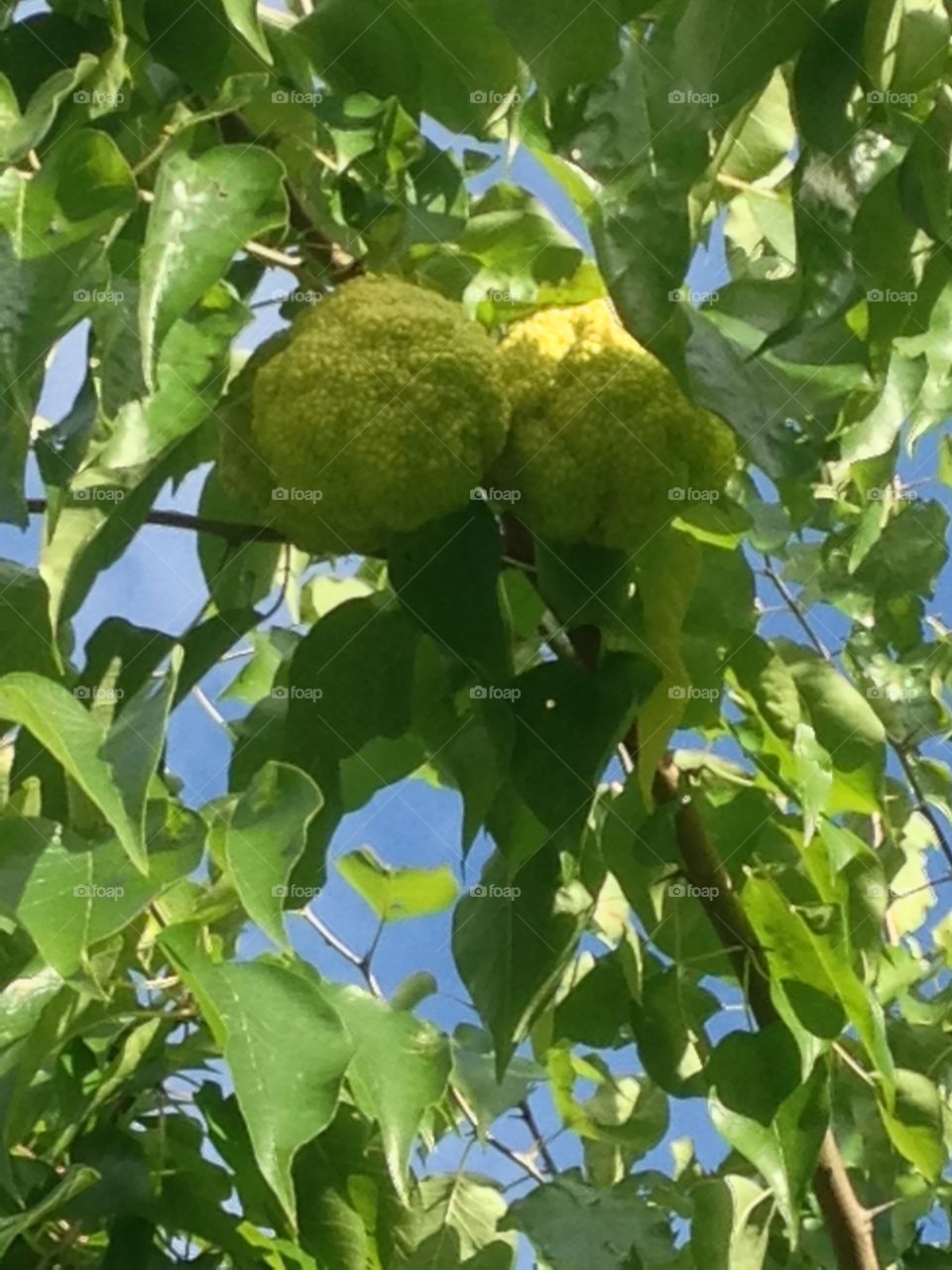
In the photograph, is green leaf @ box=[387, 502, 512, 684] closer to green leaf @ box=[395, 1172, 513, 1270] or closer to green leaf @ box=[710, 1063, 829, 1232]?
green leaf @ box=[710, 1063, 829, 1232]

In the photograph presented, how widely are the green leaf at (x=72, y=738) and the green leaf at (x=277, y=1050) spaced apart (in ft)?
0.20

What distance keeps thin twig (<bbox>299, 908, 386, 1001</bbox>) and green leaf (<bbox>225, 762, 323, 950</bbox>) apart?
22.5 inches

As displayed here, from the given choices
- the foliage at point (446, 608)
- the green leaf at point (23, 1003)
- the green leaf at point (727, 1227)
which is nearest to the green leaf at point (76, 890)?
the foliage at point (446, 608)

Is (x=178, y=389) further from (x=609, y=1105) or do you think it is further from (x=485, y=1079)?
(x=609, y=1105)

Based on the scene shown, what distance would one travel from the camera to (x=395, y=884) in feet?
3.67

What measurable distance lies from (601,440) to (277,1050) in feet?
0.97

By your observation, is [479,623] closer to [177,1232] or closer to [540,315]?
[540,315]

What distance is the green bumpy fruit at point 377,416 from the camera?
0.68m

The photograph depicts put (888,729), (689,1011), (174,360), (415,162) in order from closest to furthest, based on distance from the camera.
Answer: (174,360)
(415,162)
(689,1011)
(888,729)

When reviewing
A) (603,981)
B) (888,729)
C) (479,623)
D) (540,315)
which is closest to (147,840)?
(479,623)

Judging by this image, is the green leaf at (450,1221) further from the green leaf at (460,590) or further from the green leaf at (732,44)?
the green leaf at (732,44)

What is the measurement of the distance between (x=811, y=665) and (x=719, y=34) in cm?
43

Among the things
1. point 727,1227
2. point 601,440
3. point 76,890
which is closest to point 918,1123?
point 727,1227

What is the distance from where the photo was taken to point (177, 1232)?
0.85 meters
